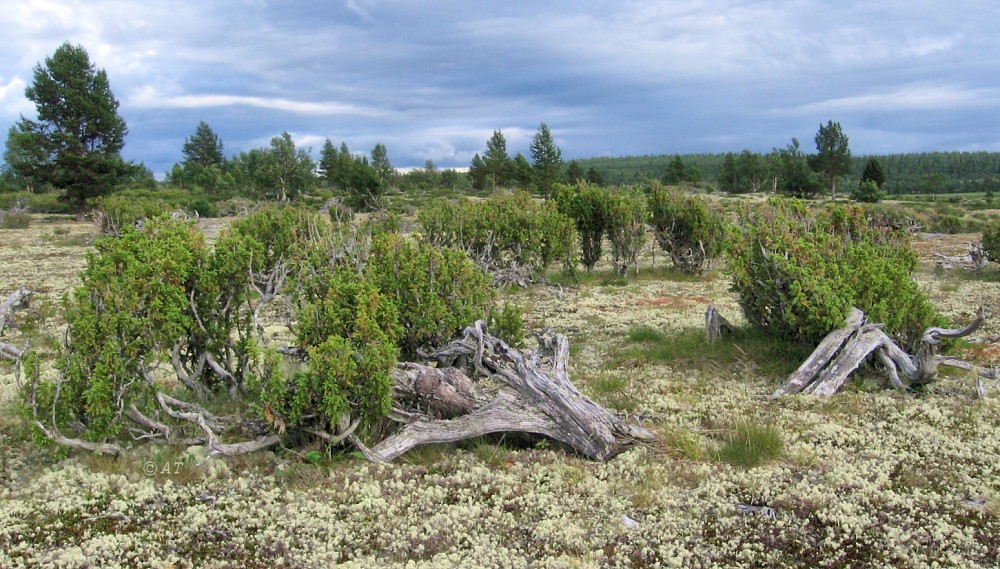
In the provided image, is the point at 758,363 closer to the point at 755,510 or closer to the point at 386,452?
the point at 755,510

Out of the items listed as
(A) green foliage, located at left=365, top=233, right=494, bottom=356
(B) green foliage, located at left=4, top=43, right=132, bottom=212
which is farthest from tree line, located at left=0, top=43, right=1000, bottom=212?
(A) green foliage, located at left=365, top=233, right=494, bottom=356

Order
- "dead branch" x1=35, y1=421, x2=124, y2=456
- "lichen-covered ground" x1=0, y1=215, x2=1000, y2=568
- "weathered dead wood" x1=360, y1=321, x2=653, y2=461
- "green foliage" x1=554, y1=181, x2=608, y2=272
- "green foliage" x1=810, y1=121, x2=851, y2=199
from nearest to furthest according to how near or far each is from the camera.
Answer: "lichen-covered ground" x1=0, y1=215, x2=1000, y2=568, "dead branch" x1=35, y1=421, x2=124, y2=456, "weathered dead wood" x1=360, y1=321, x2=653, y2=461, "green foliage" x1=554, y1=181, x2=608, y2=272, "green foliage" x1=810, y1=121, x2=851, y2=199

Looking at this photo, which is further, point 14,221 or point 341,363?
point 14,221

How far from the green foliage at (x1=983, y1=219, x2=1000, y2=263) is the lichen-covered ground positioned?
42.5ft

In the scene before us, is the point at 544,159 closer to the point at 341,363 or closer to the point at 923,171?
the point at 341,363

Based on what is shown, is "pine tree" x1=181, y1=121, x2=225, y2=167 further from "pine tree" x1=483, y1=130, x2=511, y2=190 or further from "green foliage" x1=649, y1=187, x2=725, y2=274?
"green foliage" x1=649, y1=187, x2=725, y2=274

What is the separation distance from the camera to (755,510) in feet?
Answer: 17.1

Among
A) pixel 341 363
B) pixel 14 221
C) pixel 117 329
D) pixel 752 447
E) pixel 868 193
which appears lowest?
pixel 752 447

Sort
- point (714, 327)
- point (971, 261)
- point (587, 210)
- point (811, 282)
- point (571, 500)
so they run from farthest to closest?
1. point (587, 210)
2. point (971, 261)
3. point (714, 327)
4. point (811, 282)
5. point (571, 500)

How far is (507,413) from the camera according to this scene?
6.44 m

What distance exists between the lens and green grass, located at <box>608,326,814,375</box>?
29.8ft

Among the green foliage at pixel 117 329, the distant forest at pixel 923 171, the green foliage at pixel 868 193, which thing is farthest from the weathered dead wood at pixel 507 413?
the distant forest at pixel 923 171

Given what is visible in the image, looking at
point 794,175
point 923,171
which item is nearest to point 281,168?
point 794,175

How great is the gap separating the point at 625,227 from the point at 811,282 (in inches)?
402
